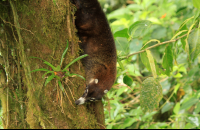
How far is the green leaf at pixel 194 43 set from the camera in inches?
48.7

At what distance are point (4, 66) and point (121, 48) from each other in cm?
102

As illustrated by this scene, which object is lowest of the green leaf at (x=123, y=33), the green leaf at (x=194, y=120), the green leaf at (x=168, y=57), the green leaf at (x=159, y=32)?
the green leaf at (x=194, y=120)

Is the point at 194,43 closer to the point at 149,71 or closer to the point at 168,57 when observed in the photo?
the point at 168,57

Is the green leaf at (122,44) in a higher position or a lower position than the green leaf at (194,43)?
higher

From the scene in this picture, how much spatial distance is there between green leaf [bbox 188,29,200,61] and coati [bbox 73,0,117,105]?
0.97 metres

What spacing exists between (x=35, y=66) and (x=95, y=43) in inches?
37.8

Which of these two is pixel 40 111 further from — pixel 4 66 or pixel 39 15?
pixel 39 15

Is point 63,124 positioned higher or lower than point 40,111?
lower

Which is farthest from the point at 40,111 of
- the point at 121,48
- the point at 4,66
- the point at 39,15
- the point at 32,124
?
the point at 121,48

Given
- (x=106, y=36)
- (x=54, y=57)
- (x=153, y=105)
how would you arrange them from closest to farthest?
(x=153, y=105) < (x=54, y=57) < (x=106, y=36)

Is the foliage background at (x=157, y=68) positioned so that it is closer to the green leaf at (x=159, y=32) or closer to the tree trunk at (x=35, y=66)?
the green leaf at (x=159, y=32)

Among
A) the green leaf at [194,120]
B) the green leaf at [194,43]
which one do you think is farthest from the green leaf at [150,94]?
the green leaf at [194,120]

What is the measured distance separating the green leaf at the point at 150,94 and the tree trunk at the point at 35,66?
1.44ft

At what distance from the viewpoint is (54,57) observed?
54.5 inches
